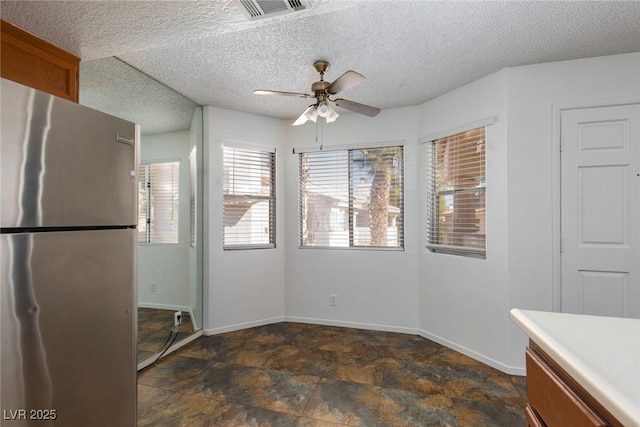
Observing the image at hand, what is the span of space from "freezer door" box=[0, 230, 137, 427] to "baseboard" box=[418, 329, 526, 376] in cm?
263

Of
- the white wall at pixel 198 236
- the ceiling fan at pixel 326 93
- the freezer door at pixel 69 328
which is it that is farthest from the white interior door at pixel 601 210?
the white wall at pixel 198 236

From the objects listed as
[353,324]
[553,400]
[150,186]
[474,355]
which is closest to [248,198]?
[150,186]

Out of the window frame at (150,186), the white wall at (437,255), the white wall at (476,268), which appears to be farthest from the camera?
the window frame at (150,186)

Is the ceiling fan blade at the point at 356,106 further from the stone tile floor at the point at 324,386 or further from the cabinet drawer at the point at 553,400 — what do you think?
the stone tile floor at the point at 324,386

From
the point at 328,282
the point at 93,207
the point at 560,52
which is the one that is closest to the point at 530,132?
the point at 560,52

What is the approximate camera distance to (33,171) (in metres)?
0.96

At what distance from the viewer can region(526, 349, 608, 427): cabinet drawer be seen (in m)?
0.64

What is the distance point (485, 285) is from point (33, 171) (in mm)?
3001

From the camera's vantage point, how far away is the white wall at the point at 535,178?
2.34 m

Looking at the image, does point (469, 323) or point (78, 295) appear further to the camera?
point (469, 323)

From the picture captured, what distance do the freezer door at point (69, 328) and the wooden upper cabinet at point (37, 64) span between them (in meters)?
A: 1.04

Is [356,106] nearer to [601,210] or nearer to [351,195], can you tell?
[351,195]

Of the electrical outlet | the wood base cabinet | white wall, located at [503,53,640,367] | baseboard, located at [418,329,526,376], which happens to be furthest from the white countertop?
the electrical outlet

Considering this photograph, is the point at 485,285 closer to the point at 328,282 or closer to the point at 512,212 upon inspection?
the point at 512,212
